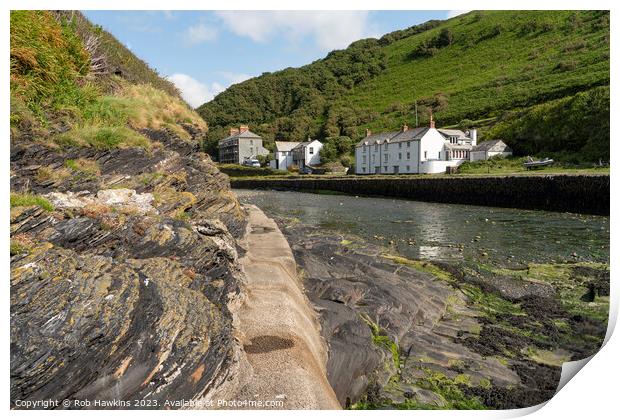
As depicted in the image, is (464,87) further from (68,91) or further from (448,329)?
(68,91)

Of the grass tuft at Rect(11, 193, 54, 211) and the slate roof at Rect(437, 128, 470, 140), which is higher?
the slate roof at Rect(437, 128, 470, 140)

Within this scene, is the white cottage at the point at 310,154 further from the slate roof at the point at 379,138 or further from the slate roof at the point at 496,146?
the slate roof at the point at 496,146

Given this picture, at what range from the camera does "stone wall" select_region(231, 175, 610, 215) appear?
2478 centimetres

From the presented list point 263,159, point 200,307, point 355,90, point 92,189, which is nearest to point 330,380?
point 200,307

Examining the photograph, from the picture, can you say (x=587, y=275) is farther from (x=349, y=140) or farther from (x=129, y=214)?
(x=349, y=140)

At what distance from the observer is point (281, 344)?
5.74 metres

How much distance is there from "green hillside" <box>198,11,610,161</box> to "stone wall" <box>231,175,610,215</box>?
894cm

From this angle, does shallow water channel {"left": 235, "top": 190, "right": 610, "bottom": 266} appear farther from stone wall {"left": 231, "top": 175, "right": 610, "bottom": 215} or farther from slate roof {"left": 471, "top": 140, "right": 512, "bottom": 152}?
slate roof {"left": 471, "top": 140, "right": 512, "bottom": 152}

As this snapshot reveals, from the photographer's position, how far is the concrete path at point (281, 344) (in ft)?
15.9

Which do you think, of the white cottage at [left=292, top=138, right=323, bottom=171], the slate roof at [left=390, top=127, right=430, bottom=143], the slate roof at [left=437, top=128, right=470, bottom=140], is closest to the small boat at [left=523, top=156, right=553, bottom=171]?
the slate roof at [left=390, top=127, right=430, bottom=143]

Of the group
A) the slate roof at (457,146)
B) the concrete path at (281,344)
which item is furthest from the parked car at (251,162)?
the concrete path at (281,344)

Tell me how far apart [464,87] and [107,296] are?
8878cm

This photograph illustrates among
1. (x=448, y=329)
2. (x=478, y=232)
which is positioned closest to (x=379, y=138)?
(x=478, y=232)

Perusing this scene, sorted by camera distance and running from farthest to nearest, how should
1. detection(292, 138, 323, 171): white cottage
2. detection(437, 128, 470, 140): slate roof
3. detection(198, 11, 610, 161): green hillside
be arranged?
detection(292, 138, 323, 171): white cottage < detection(437, 128, 470, 140): slate roof < detection(198, 11, 610, 161): green hillside
